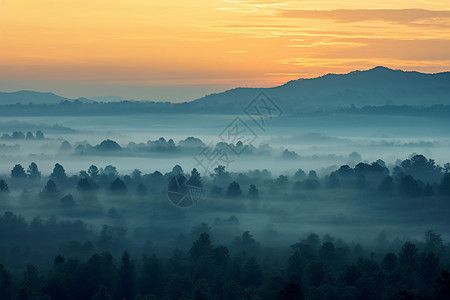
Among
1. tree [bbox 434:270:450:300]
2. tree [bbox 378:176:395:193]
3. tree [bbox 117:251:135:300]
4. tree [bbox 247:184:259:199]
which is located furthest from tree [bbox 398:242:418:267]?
tree [bbox 247:184:259:199]

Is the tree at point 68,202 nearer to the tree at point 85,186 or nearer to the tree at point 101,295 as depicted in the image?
the tree at point 85,186

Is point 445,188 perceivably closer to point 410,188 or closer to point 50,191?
point 410,188

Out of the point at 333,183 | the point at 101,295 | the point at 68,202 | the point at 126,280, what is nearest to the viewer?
the point at 101,295

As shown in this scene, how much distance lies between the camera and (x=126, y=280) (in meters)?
83.2

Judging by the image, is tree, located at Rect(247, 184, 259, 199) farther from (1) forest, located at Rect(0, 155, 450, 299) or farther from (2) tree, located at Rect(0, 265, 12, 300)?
(2) tree, located at Rect(0, 265, 12, 300)

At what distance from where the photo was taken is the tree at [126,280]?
81000mm

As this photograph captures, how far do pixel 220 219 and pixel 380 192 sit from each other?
50.0 metres

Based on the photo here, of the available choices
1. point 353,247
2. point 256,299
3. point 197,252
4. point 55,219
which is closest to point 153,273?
point 197,252

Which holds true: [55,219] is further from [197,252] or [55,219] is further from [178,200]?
[197,252]

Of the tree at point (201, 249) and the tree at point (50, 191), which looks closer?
the tree at point (201, 249)

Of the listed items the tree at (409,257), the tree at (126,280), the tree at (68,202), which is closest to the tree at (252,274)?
the tree at (126,280)

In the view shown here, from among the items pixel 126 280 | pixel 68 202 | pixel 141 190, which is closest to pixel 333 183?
pixel 141 190

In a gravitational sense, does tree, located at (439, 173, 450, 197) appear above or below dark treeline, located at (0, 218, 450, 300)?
above

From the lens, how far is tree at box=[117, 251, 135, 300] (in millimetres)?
81000
